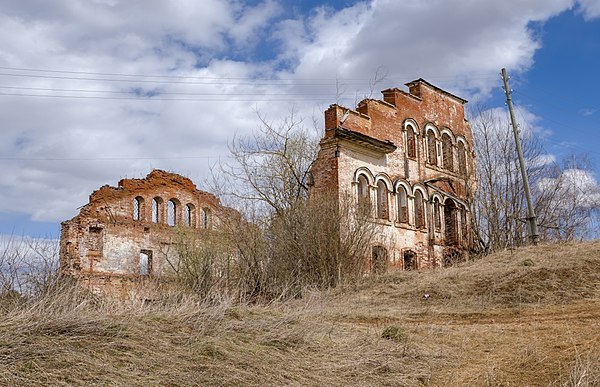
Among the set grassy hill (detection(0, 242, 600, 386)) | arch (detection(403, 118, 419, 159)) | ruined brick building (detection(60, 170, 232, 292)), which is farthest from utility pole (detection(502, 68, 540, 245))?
ruined brick building (detection(60, 170, 232, 292))

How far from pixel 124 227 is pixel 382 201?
13.4 meters

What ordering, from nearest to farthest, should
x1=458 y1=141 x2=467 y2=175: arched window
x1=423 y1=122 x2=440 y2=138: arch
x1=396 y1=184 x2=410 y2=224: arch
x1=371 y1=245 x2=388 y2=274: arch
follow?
x1=371 y1=245 x2=388 y2=274: arch
x1=396 y1=184 x2=410 y2=224: arch
x1=423 y1=122 x2=440 y2=138: arch
x1=458 y1=141 x2=467 y2=175: arched window

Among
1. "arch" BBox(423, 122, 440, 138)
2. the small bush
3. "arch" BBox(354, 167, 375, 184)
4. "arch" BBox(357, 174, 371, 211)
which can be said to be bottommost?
the small bush

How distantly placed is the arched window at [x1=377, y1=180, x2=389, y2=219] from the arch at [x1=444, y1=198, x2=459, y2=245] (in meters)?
4.81

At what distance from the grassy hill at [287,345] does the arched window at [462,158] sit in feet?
56.9

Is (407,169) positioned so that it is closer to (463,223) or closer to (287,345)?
(463,223)

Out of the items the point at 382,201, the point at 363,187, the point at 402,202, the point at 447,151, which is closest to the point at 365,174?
the point at 363,187

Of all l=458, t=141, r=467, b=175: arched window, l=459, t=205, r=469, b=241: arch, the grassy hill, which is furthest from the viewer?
l=458, t=141, r=467, b=175: arched window

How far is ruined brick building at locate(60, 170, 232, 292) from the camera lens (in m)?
29.7

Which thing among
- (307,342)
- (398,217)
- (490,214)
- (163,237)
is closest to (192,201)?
(163,237)

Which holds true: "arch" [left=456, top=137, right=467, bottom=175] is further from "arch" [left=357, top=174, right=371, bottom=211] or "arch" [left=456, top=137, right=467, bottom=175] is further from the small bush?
the small bush

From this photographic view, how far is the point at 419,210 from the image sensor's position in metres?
28.0

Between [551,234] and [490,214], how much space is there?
3062mm

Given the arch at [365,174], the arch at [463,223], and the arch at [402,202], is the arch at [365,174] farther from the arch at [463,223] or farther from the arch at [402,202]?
the arch at [463,223]
